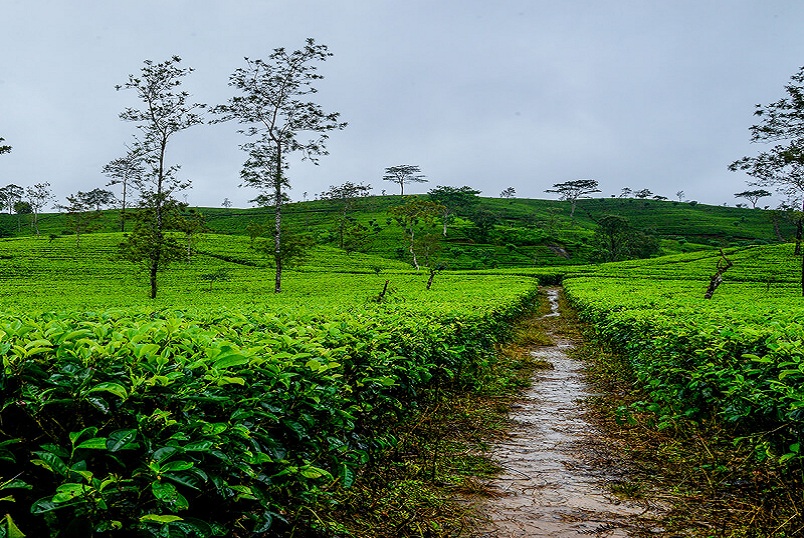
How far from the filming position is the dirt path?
11.8 ft

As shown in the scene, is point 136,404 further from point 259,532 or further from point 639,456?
point 639,456

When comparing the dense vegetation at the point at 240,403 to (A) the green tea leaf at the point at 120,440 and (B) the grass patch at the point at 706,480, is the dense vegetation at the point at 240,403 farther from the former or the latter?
(B) the grass patch at the point at 706,480

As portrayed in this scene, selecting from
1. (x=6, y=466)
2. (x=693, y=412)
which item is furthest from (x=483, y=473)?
(x=6, y=466)

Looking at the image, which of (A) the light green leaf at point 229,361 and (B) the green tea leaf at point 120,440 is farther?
(A) the light green leaf at point 229,361

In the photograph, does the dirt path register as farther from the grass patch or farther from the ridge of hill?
the ridge of hill

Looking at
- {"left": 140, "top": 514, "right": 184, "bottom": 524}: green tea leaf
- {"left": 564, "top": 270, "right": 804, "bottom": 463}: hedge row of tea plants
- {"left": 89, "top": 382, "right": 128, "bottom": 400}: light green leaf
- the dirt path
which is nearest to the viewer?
{"left": 140, "top": 514, "right": 184, "bottom": 524}: green tea leaf

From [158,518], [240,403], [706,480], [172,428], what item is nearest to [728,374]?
[706,480]

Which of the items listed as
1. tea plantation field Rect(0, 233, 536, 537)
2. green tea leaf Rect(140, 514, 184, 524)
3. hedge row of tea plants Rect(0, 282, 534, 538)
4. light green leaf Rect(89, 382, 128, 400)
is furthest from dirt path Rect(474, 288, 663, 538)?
light green leaf Rect(89, 382, 128, 400)

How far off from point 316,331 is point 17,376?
196 cm

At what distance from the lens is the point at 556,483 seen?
441 centimetres

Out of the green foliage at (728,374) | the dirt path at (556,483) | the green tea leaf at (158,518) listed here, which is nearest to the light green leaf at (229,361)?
the green tea leaf at (158,518)

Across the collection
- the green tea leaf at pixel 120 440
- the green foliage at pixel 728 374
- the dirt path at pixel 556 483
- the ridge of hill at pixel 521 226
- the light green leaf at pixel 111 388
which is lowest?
the dirt path at pixel 556 483

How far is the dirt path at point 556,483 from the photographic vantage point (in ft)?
11.8

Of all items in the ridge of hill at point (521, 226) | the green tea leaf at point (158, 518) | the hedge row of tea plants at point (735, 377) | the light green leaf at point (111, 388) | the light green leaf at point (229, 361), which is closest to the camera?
the green tea leaf at point (158, 518)
